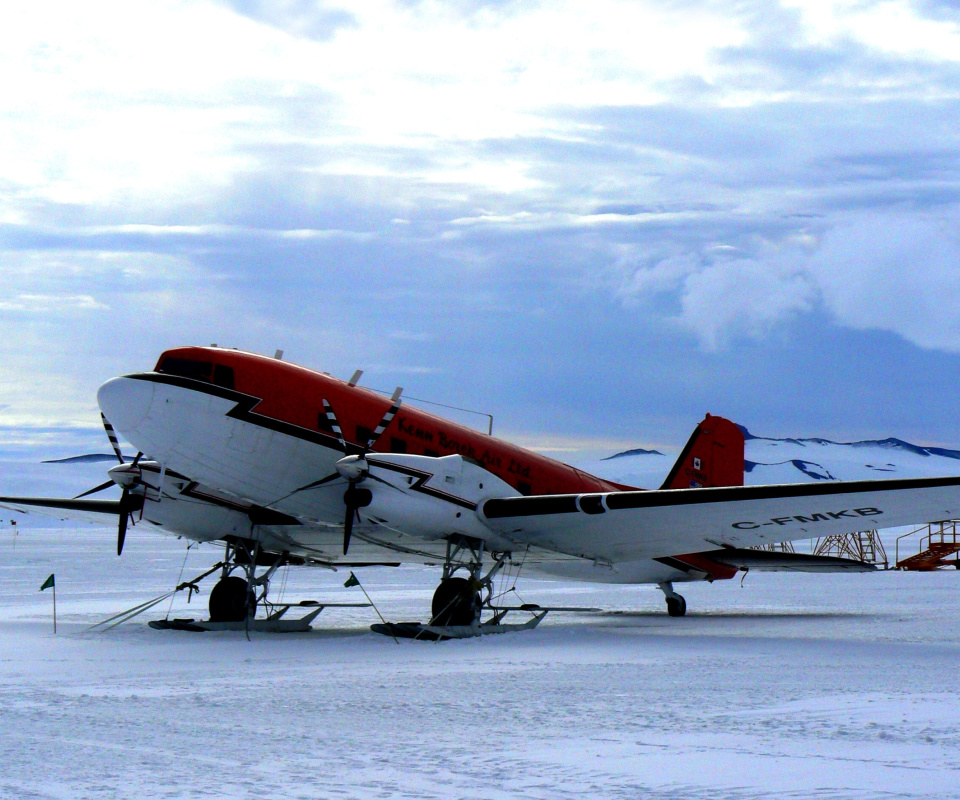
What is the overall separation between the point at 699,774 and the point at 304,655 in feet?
30.6

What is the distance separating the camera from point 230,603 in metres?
21.3

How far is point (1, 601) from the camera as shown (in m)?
26.3

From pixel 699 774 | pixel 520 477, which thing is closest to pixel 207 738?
pixel 699 774

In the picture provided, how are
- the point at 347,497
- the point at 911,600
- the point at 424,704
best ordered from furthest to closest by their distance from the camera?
the point at 911,600 → the point at 347,497 → the point at 424,704

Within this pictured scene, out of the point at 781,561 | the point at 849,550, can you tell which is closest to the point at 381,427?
the point at 781,561

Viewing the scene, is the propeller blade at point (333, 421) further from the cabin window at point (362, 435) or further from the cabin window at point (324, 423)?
the cabin window at point (362, 435)

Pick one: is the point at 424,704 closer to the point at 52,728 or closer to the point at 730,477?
the point at 52,728

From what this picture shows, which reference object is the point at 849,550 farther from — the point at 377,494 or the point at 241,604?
the point at 377,494

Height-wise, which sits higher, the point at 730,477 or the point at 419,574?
the point at 730,477

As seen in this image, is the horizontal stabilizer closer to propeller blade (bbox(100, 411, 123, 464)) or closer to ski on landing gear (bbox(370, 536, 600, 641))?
ski on landing gear (bbox(370, 536, 600, 641))

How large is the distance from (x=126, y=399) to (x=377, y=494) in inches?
167

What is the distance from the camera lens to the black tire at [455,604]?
1909 cm

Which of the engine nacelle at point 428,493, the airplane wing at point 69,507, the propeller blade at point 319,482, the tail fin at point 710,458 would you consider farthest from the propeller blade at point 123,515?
the tail fin at point 710,458

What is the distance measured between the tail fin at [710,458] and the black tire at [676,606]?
270 centimetres
